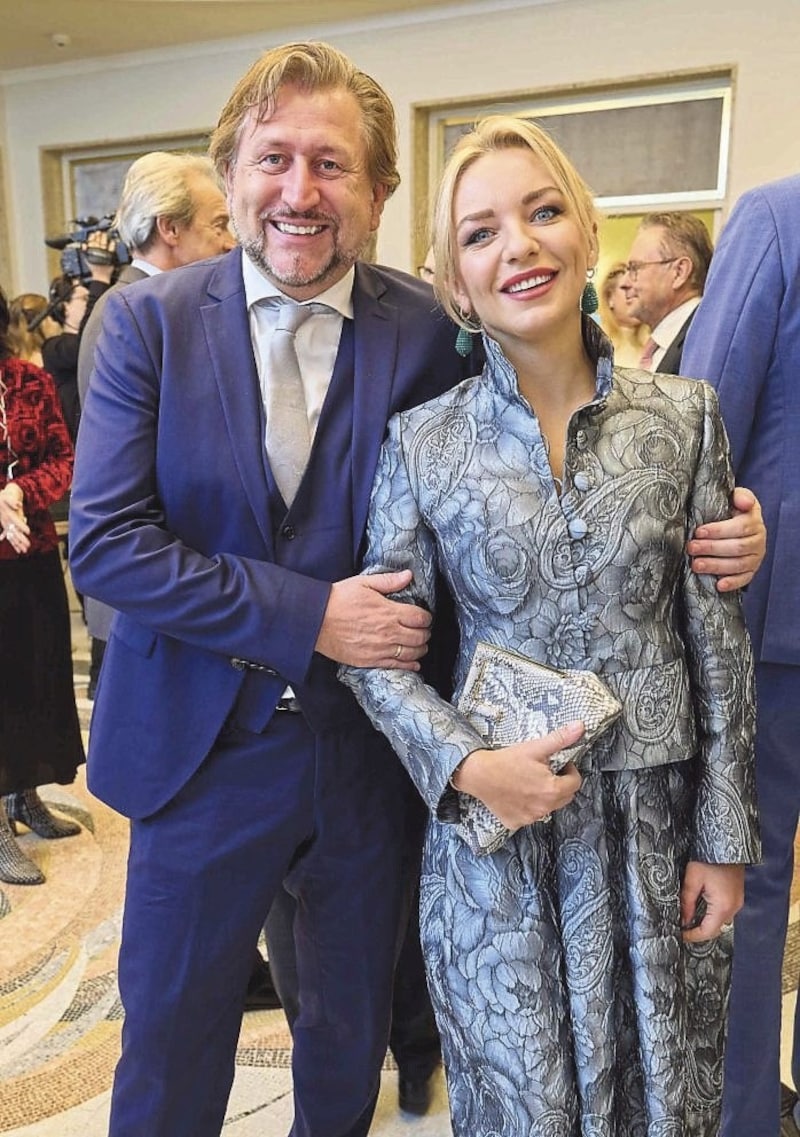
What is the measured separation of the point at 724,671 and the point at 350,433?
1.90 feet

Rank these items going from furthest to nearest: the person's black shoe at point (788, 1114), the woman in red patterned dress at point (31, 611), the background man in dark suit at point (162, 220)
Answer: the woman in red patterned dress at point (31, 611), the background man in dark suit at point (162, 220), the person's black shoe at point (788, 1114)

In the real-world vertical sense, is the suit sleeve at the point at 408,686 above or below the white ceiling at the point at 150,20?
below

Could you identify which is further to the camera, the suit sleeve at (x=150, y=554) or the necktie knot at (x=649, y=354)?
the necktie knot at (x=649, y=354)

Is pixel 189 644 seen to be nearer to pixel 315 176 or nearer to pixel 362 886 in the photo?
pixel 362 886

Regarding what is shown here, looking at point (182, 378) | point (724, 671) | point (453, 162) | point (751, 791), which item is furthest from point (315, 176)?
point (751, 791)

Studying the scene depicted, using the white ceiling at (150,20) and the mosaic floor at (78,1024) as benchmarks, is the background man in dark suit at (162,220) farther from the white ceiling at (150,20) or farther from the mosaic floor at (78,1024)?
the white ceiling at (150,20)

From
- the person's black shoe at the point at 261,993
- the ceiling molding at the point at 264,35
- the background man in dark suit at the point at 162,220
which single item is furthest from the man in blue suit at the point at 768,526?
the ceiling molding at the point at 264,35

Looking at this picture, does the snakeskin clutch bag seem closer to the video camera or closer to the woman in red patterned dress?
the woman in red patterned dress

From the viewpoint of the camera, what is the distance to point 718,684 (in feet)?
4.05

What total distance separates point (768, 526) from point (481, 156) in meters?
0.70

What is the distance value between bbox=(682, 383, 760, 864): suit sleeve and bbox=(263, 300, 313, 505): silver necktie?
0.53 metres

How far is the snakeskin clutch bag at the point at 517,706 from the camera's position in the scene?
3.71 feet

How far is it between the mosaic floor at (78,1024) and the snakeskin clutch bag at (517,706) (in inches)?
41.1

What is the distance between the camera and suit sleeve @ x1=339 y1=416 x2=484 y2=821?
118cm
